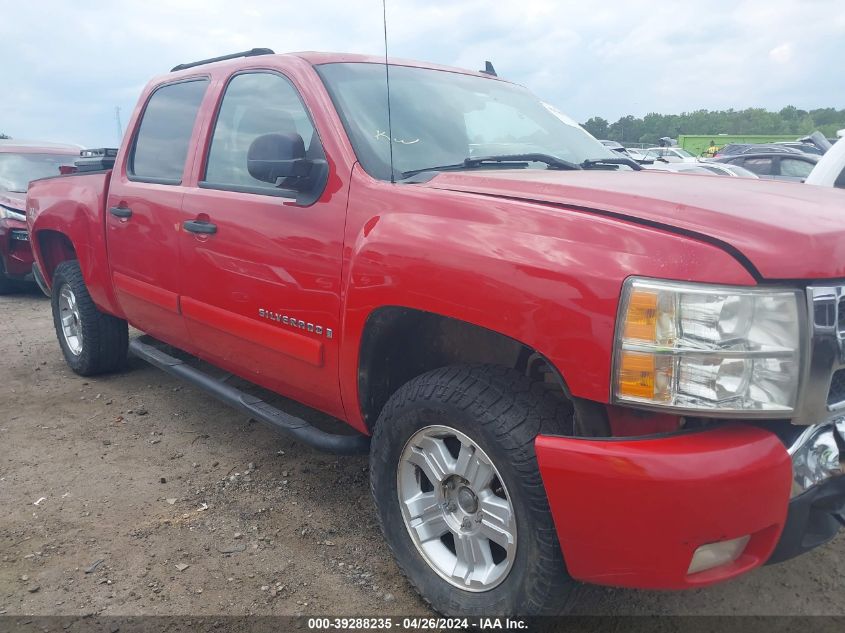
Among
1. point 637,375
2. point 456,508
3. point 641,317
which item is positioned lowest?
point 456,508

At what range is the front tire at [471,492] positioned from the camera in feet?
6.28

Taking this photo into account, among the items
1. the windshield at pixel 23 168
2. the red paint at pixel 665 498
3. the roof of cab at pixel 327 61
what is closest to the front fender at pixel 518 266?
the red paint at pixel 665 498

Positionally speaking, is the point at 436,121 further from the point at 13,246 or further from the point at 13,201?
the point at 13,201

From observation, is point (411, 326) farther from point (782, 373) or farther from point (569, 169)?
point (782, 373)

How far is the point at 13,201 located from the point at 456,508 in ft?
24.4

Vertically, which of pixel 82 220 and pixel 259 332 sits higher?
pixel 82 220

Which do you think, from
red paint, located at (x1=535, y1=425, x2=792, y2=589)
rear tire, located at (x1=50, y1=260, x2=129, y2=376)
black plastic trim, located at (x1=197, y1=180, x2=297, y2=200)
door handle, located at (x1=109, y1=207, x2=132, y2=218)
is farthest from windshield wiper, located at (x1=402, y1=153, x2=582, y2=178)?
rear tire, located at (x1=50, y1=260, x2=129, y2=376)

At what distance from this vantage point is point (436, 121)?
2.81m

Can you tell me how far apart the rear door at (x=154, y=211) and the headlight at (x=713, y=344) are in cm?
238

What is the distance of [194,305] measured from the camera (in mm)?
3256

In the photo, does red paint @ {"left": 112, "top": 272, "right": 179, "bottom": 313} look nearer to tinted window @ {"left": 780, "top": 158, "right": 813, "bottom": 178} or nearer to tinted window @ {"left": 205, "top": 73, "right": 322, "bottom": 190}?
tinted window @ {"left": 205, "top": 73, "right": 322, "bottom": 190}

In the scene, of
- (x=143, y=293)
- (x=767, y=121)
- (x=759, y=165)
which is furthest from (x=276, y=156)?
(x=767, y=121)

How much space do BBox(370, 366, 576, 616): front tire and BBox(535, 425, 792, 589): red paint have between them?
0.14 metres

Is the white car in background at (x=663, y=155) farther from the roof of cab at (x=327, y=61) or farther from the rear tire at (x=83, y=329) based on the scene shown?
the rear tire at (x=83, y=329)
